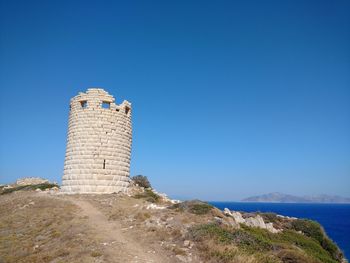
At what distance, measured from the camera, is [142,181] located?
3328 cm

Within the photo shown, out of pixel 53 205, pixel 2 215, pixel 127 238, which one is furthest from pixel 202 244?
pixel 2 215

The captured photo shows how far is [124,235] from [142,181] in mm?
20833

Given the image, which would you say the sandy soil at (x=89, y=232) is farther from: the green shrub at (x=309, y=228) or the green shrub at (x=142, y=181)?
the green shrub at (x=309, y=228)

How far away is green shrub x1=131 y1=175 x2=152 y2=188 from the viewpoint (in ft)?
107

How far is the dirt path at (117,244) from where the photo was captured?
31.8 ft

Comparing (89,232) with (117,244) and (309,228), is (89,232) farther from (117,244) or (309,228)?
(309,228)

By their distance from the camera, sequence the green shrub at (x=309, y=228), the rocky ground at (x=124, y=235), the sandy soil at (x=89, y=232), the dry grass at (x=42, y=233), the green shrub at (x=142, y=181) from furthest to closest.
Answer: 1. the green shrub at (x=142, y=181)
2. the green shrub at (x=309, y=228)
3. the dry grass at (x=42, y=233)
4. the sandy soil at (x=89, y=232)
5. the rocky ground at (x=124, y=235)

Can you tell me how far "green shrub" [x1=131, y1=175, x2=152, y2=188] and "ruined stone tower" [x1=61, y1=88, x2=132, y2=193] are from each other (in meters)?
7.70

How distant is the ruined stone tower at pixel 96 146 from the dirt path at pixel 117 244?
22.8ft

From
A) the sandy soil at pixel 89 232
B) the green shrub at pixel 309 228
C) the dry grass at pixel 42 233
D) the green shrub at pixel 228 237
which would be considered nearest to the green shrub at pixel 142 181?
the sandy soil at pixel 89 232

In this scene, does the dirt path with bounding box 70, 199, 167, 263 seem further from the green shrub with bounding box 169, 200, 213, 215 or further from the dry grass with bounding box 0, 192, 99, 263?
the green shrub with bounding box 169, 200, 213, 215

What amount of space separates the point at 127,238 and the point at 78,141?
44.8ft

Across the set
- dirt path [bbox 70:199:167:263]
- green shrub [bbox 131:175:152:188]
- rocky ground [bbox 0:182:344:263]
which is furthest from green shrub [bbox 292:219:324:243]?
dirt path [bbox 70:199:167:263]

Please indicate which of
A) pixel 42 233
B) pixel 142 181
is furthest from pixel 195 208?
pixel 142 181
